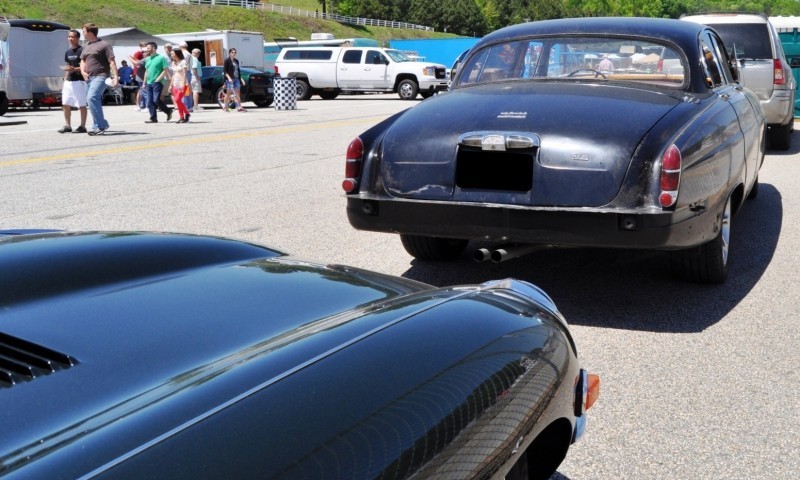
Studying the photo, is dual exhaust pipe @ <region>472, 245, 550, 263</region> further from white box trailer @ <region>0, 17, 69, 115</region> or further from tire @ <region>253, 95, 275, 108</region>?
tire @ <region>253, 95, 275, 108</region>

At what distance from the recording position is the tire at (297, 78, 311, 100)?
101 feet

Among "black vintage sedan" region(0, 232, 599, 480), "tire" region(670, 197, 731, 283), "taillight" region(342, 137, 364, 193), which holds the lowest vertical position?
"tire" region(670, 197, 731, 283)

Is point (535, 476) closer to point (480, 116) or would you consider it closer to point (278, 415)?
point (278, 415)

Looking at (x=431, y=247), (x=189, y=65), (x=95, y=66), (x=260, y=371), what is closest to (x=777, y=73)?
(x=431, y=247)

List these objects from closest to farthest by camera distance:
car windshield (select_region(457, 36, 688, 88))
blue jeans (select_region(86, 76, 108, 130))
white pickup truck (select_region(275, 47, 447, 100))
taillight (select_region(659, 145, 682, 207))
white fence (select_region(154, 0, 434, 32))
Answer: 1. taillight (select_region(659, 145, 682, 207))
2. car windshield (select_region(457, 36, 688, 88))
3. blue jeans (select_region(86, 76, 108, 130))
4. white pickup truck (select_region(275, 47, 447, 100))
5. white fence (select_region(154, 0, 434, 32))

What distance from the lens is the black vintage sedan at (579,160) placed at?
4.40 meters

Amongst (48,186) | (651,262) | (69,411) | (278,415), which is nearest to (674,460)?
(278,415)

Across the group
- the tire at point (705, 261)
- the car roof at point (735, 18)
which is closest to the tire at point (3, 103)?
the car roof at point (735, 18)

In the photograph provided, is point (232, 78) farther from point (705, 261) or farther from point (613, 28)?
point (705, 261)

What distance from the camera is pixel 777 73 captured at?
1212cm

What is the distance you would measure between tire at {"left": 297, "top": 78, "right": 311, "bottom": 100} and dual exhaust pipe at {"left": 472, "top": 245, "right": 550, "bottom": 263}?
2696cm

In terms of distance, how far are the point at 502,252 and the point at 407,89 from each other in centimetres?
2582

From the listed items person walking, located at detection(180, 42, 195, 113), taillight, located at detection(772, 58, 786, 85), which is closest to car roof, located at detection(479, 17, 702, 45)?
taillight, located at detection(772, 58, 786, 85)

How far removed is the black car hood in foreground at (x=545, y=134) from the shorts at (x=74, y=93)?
437 inches
